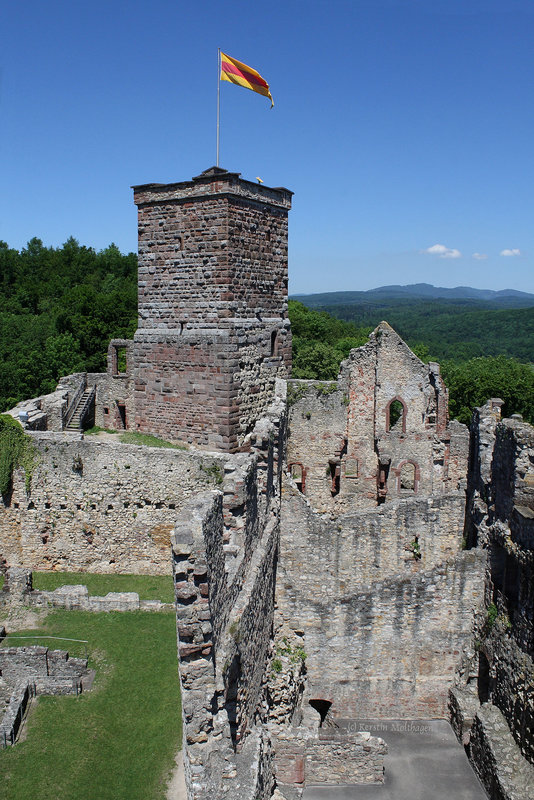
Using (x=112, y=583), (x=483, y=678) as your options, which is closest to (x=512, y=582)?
(x=483, y=678)

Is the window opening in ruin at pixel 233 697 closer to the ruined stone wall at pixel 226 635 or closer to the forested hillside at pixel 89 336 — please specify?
the ruined stone wall at pixel 226 635

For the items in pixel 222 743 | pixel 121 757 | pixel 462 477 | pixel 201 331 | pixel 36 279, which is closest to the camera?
pixel 222 743

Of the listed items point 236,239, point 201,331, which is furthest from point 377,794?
point 236,239

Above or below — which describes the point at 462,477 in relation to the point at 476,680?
above

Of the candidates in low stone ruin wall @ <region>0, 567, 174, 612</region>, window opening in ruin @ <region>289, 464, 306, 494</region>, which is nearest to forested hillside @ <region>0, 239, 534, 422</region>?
window opening in ruin @ <region>289, 464, 306, 494</region>

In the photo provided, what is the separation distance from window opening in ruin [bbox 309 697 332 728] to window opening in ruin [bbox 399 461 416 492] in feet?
28.3

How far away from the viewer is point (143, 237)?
59.6 ft

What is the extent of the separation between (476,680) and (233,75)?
15490 mm

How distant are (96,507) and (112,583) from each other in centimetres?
186

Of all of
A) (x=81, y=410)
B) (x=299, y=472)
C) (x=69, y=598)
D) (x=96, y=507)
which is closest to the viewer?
(x=69, y=598)

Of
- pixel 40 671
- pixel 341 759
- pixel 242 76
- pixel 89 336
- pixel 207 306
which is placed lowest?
pixel 341 759

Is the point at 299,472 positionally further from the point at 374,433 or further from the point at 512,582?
the point at 512,582

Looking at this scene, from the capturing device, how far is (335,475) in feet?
66.3

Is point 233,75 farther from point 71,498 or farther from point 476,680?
point 476,680
